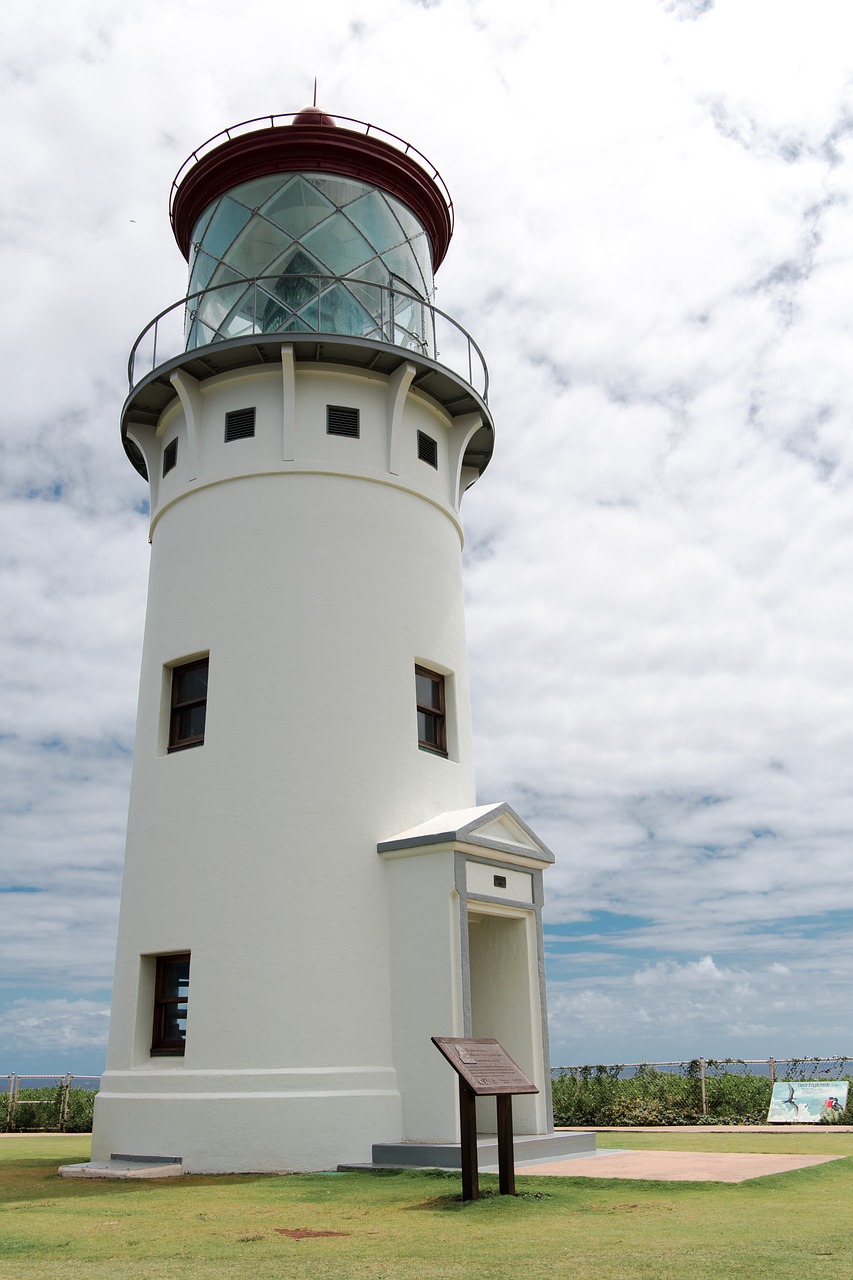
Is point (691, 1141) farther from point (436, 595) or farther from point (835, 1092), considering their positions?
point (436, 595)

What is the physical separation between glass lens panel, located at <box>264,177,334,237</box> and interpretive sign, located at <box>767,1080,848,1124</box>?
56.1ft

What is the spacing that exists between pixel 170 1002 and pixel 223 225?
469 inches

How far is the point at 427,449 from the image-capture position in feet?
56.8

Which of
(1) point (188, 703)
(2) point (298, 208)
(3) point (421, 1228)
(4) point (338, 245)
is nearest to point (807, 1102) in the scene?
(1) point (188, 703)

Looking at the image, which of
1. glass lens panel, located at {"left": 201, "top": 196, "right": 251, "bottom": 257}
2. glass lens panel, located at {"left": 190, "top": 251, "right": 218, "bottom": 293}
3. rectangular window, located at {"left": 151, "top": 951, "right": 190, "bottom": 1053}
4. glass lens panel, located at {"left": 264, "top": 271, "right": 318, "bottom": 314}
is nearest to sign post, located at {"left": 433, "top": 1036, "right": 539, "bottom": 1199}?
rectangular window, located at {"left": 151, "top": 951, "right": 190, "bottom": 1053}

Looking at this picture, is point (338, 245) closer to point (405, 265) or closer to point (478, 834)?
point (405, 265)

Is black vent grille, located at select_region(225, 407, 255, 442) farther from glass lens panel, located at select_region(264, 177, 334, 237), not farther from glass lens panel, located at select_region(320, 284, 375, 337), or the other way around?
glass lens panel, located at select_region(264, 177, 334, 237)

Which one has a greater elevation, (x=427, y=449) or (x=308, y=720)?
(x=427, y=449)

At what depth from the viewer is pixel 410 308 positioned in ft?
58.8

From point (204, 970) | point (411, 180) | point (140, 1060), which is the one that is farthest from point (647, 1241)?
point (411, 180)

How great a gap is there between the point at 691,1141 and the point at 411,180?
15.4m

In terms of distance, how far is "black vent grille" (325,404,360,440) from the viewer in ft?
53.2

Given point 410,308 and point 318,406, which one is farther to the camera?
point 410,308

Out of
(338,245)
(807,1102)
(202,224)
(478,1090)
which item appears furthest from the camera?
(807,1102)
